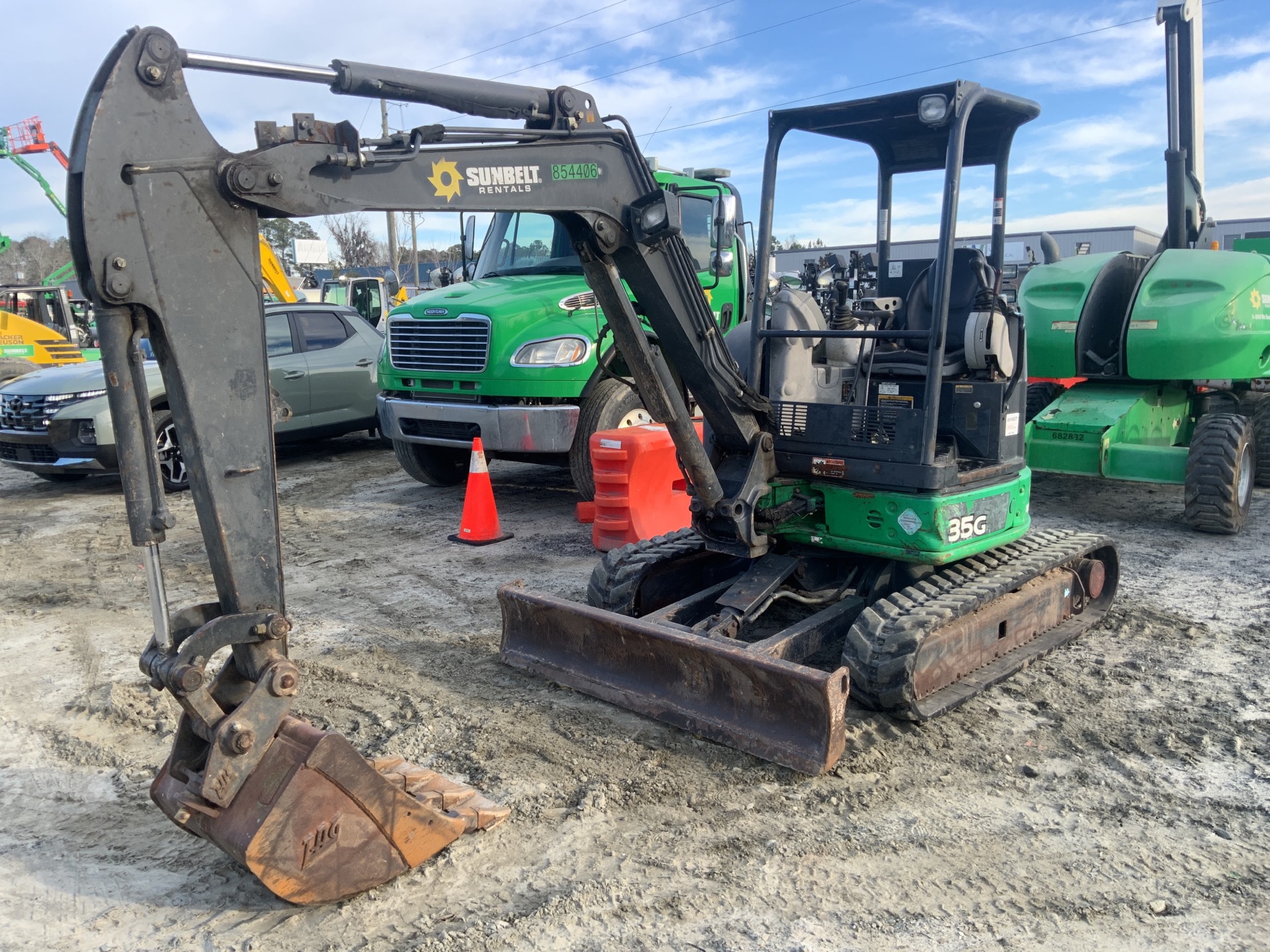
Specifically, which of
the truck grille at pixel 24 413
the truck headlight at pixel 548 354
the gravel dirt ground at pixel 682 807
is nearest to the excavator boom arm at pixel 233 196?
the gravel dirt ground at pixel 682 807

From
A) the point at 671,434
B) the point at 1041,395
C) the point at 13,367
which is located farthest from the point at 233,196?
the point at 13,367

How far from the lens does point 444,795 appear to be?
12.0ft

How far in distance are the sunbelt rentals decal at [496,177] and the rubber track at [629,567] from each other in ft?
7.19

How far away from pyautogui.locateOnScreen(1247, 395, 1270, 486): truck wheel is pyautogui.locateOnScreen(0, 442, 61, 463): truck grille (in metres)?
11.3

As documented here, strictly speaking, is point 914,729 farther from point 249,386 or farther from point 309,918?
point 249,386

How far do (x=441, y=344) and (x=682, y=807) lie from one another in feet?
19.7

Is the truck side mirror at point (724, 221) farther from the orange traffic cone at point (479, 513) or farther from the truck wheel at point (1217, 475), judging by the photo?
the truck wheel at point (1217, 475)

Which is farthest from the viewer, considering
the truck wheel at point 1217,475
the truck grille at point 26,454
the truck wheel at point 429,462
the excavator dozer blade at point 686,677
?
the truck grille at point 26,454

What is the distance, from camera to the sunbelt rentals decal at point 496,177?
3588mm

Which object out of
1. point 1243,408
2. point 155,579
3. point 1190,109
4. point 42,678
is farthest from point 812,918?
point 1190,109

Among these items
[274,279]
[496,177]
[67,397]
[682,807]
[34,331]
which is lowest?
[682,807]

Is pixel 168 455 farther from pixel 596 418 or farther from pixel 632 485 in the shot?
pixel 632 485

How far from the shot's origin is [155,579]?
9.80 ft

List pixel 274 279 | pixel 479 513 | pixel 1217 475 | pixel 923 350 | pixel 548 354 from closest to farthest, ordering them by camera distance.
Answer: pixel 923 350 → pixel 1217 475 → pixel 479 513 → pixel 548 354 → pixel 274 279
